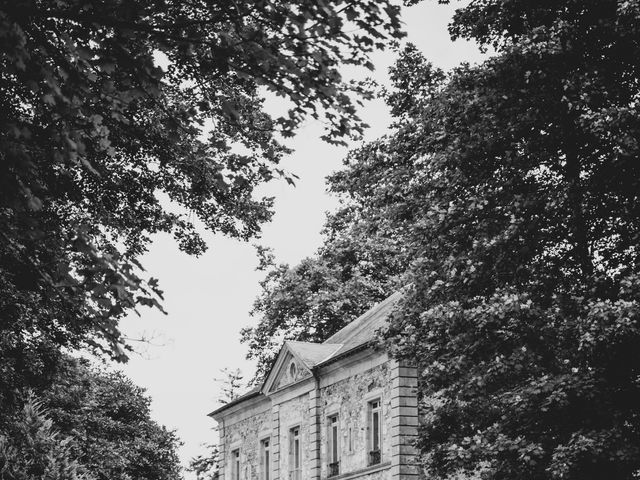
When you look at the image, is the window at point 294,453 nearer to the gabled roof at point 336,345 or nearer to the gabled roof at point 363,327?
the gabled roof at point 336,345

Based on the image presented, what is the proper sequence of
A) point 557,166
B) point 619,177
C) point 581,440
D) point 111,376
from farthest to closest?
point 111,376 < point 557,166 < point 619,177 < point 581,440

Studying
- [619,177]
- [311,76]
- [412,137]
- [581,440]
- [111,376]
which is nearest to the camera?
[311,76]

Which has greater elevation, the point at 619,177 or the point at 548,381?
the point at 619,177

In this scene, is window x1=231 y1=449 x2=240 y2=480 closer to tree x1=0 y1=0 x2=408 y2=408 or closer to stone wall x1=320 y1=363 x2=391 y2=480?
stone wall x1=320 y1=363 x2=391 y2=480

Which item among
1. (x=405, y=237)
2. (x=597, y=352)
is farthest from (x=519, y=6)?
(x=597, y=352)

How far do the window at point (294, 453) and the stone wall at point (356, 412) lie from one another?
7.68ft

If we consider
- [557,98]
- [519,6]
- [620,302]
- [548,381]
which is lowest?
[548,381]

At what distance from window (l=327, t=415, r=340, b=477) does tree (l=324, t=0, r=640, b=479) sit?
1090 cm

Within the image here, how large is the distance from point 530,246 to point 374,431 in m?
12.6

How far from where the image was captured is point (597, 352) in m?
17.7

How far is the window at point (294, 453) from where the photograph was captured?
3506cm

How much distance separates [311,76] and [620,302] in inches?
376

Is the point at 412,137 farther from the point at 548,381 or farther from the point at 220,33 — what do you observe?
the point at 220,33

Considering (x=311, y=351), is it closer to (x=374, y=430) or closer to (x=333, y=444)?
(x=333, y=444)
